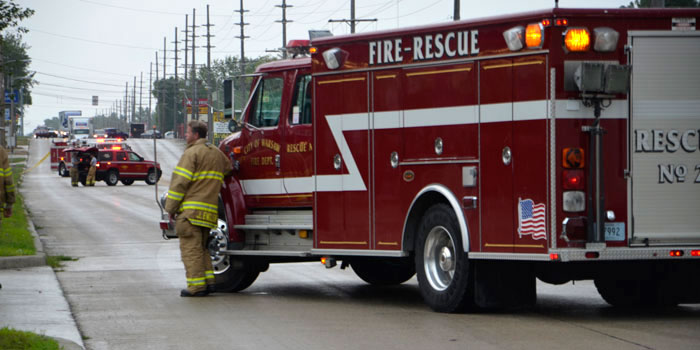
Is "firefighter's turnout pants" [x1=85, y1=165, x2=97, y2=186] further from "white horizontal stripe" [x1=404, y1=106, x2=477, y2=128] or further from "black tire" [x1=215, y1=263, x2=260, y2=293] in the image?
"white horizontal stripe" [x1=404, y1=106, x2=477, y2=128]

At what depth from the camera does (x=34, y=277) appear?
1529 cm

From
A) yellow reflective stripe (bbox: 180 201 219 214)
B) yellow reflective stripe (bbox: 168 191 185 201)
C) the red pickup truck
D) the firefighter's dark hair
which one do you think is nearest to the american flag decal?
yellow reflective stripe (bbox: 180 201 219 214)

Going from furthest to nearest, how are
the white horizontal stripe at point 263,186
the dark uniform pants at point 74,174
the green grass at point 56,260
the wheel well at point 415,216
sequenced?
the dark uniform pants at point 74,174, the green grass at point 56,260, the white horizontal stripe at point 263,186, the wheel well at point 415,216

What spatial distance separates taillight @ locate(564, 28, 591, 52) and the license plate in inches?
60.5

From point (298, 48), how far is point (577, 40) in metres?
4.34

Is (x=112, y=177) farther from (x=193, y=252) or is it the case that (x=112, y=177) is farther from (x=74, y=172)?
(x=193, y=252)

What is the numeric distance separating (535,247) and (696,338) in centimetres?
156

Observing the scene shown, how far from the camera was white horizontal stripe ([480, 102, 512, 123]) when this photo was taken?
1011cm

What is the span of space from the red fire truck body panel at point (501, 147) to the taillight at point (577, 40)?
20 mm

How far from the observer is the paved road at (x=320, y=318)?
29.8 feet

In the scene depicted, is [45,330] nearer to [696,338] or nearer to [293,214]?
[293,214]

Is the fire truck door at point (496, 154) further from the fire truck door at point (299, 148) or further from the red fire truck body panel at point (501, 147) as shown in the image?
the fire truck door at point (299, 148)

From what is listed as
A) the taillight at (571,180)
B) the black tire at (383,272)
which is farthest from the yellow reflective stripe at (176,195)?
the taillight at (571,180)

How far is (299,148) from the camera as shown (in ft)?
42.1
